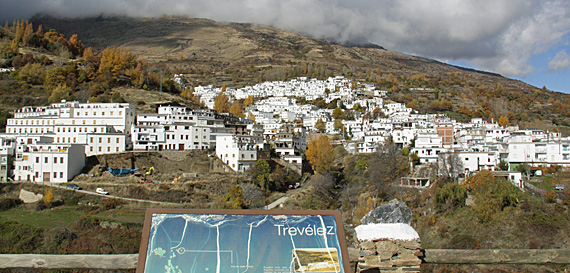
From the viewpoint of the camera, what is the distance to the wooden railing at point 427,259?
4.18m

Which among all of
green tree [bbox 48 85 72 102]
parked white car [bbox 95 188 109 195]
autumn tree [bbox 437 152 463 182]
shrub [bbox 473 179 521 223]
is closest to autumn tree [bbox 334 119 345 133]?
autumn tree [bbox 437 152 463 182]

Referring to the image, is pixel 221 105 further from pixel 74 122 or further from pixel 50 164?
pixel 50 164

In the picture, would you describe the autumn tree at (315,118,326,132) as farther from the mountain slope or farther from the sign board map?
the sign board map

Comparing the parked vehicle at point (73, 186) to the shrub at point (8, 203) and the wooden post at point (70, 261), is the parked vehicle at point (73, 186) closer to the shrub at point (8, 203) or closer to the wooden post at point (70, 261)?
the shrub at point (8, 203)

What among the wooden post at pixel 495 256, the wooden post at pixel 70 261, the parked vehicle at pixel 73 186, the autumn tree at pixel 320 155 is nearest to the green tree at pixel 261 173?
the autumn tree at pixel 320 155

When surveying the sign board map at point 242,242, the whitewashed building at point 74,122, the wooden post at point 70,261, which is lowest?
the wooden post at point 70,261

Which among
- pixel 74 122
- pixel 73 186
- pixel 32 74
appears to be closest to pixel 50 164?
pixel 73 186

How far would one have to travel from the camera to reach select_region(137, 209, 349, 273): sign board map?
3527mm

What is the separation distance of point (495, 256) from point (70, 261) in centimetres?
455

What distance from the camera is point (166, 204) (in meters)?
30.3

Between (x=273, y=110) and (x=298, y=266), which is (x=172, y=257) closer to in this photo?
(x=298, y=266)

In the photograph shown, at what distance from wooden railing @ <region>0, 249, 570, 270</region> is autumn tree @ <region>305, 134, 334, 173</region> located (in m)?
38.1

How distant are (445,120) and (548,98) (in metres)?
66.5

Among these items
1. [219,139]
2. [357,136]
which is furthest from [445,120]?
[219,139]
